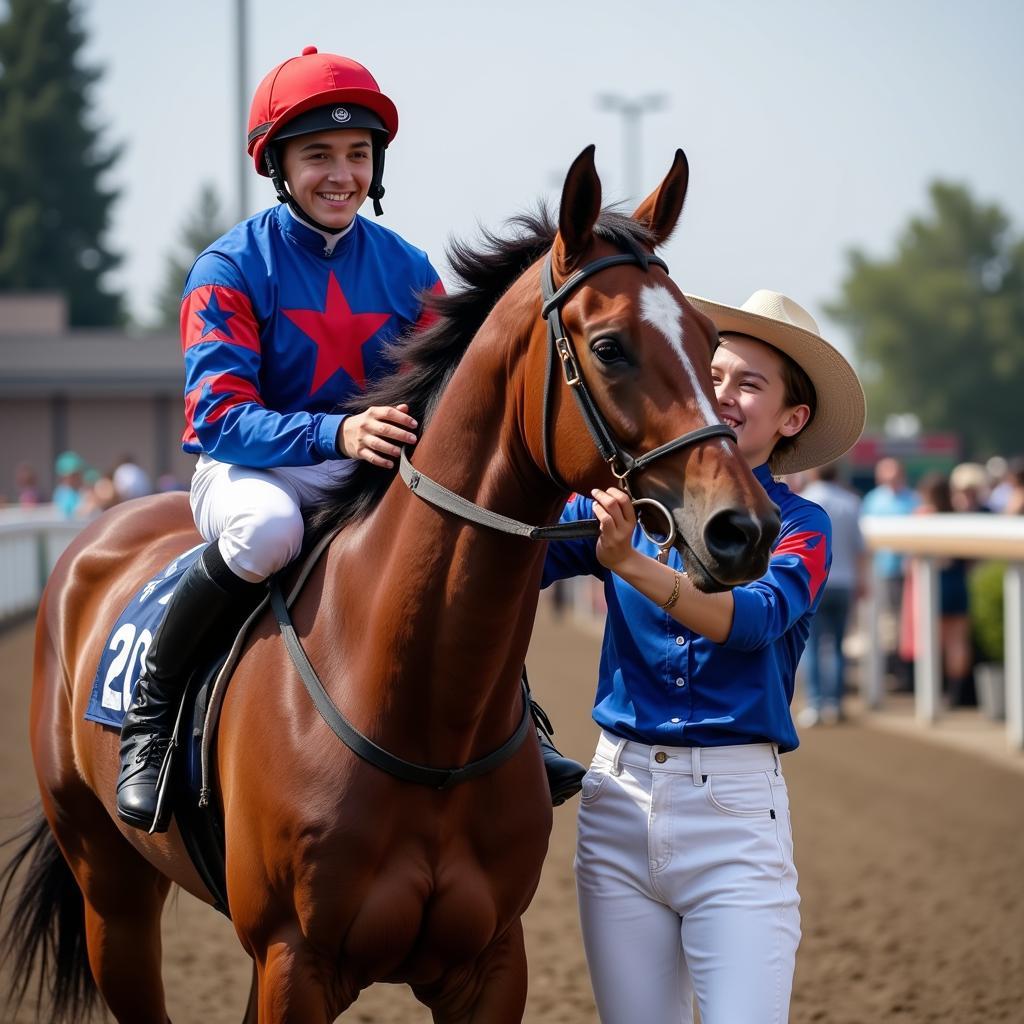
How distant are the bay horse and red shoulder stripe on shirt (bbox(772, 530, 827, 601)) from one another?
533 millimetres

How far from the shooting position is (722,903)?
8.78 ft

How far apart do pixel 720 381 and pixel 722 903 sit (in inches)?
41.3

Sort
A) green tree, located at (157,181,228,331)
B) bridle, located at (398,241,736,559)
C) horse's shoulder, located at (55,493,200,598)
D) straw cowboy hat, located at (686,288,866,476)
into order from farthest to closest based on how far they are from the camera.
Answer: green tree, located at (157,181,228,331) < horse's shoulder, located at (55,493,200,598) < straw cowboy hat, located at (686,288,866,476) < bridle, located at (398,241,736,559)

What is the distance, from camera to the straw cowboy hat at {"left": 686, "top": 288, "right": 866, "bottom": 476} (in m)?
2.94

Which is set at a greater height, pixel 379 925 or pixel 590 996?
pixel 379 925

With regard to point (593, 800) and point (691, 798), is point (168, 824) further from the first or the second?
point (691, 798)

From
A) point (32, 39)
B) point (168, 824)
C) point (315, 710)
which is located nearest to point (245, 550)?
point (315, 710)

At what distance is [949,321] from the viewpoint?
73125 mm

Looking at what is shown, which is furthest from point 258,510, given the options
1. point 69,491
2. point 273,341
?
point 69,491

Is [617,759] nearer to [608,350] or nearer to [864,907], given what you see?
[608,350]

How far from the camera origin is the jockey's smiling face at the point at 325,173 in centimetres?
315

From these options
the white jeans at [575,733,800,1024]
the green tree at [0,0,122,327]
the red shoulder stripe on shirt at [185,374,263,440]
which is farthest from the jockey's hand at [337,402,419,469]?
the green tree at [0,0,122,327]

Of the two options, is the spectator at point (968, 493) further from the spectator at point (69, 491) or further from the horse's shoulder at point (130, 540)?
the spectator at point (69, 491)

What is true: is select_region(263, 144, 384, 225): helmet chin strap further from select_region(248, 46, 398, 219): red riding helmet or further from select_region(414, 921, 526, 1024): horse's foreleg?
select_region(414, 921, 526, 1024): horse's foreleg
